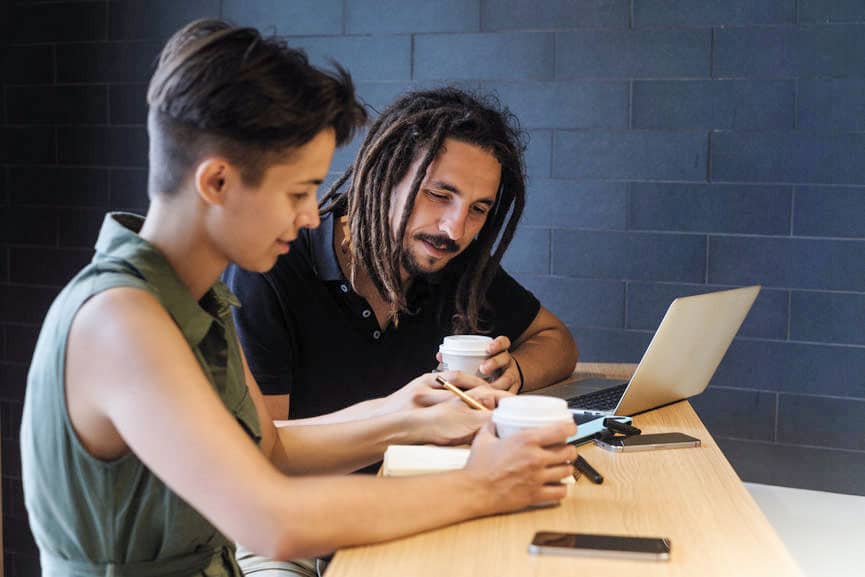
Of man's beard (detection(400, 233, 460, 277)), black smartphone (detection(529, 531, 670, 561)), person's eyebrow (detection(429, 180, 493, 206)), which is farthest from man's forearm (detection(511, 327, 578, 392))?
black smartphone (detection(529, 531, 670, 561))

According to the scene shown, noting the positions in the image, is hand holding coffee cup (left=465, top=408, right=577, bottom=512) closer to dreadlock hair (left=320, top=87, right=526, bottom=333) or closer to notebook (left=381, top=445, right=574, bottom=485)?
notebook (left=381, top=445, right=574, bottom=485)

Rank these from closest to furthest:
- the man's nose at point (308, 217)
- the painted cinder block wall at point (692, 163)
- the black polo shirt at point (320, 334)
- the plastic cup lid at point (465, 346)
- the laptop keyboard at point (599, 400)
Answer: the man's nose at point (308, 217) → the plastic cup lid at point (465, 346) → the laptop keyboard at point (599, 400) → the black polo shirt at point (320, 334) → the painted cinder block wall at point (692, 163)

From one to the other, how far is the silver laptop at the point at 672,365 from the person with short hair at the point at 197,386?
1.66ft

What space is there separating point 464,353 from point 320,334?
45cm

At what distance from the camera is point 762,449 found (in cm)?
315

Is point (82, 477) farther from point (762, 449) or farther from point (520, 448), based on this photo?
point (762, 449)

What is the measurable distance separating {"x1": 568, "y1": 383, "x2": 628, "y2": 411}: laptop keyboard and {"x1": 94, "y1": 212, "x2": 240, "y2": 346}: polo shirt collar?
861 millimetres

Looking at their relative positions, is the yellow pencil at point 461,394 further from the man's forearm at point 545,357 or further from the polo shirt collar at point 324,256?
the polo shirt collar at point 324,256

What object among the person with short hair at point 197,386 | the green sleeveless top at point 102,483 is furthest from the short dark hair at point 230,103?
the green sleeveless top at point 102,483

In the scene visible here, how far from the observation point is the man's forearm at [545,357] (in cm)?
210

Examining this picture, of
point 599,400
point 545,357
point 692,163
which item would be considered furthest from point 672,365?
point 692,163

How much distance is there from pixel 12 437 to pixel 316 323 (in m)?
2.21

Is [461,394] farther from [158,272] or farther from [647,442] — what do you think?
[158,272]

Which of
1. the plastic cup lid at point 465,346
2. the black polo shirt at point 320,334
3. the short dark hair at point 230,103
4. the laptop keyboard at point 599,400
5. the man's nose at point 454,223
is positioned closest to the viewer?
the short dark hair at point 230,103
